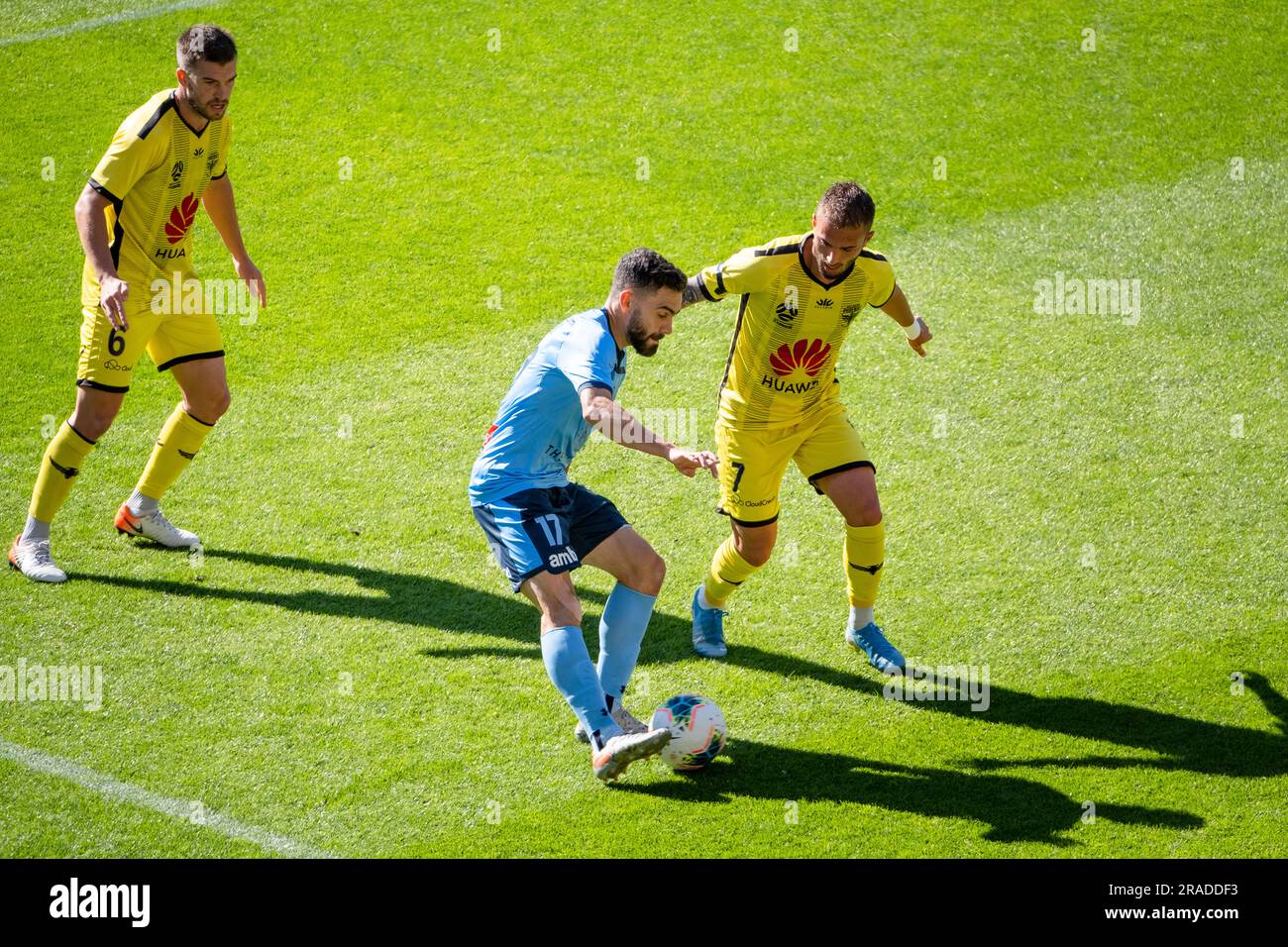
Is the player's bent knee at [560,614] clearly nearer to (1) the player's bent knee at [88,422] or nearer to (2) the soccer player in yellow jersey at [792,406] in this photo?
(2) the soccer player in yellow jersey at [792,406]

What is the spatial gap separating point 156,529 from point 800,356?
3747 millimetres

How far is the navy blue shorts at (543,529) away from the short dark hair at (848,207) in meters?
1.63

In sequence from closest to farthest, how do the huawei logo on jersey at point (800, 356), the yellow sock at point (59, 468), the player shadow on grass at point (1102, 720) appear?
1. the player shadow on grass at point (1102, 720)
2. the huawei logo on jersey at point (800, 356)
3. the yellow sock at point (59, 468)

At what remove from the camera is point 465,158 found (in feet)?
37.9

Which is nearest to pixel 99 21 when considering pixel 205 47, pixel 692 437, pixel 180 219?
pixel 180 219

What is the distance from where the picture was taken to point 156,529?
24.3ft

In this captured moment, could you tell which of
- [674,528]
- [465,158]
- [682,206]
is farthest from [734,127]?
[674,528]

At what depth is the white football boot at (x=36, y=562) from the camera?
7.09 metres

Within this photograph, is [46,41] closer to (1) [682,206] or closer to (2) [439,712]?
(1) [682,206]

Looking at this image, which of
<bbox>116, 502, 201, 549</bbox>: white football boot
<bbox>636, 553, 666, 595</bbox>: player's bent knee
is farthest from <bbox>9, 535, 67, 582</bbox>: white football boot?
<bbox>636, 553, 666, 595</bbox>: player's bent knee

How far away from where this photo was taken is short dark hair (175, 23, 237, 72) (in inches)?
256

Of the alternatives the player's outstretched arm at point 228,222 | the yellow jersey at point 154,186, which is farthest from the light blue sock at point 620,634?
the yellow jersey at point 154,186

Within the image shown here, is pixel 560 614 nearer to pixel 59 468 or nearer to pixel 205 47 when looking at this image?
pixel 59 468
